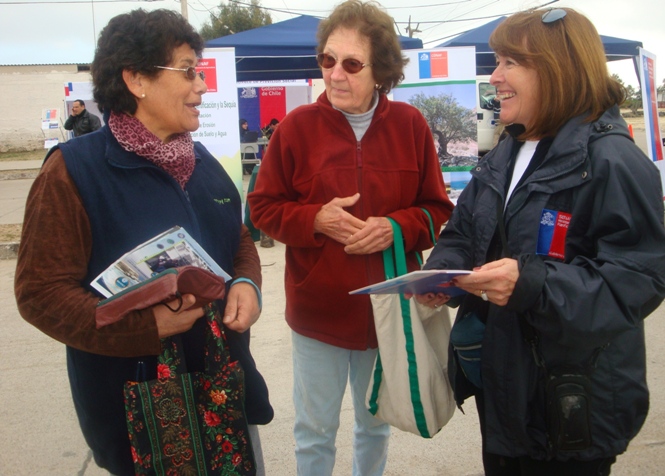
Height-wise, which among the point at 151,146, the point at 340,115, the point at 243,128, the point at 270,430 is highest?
the point at 243,128

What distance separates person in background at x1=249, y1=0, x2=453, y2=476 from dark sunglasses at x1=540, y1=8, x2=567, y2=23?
75 centimetres

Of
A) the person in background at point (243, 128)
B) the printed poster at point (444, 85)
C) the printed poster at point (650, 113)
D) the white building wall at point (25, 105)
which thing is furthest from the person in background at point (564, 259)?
the white building wall at point (25, 105)

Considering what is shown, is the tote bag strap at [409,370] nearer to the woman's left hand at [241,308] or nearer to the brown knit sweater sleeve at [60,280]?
the woman's left hand at [241,308]

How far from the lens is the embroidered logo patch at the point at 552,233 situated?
5.14 feet

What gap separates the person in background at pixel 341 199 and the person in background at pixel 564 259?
1.63ft

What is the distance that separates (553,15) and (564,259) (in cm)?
67

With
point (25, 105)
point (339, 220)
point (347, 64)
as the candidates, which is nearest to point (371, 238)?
point (339, 220)

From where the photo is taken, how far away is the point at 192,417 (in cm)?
157

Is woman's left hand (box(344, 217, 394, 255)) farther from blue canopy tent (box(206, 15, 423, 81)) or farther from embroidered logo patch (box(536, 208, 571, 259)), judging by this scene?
blue canopy tent (box(206, 15, 423, 81))

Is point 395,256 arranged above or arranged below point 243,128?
below

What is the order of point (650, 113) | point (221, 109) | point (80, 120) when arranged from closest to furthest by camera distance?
point (221, 109), point (650, 113), point (80, 120)

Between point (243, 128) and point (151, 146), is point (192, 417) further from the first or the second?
point (243, 128)

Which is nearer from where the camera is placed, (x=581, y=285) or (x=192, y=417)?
(x=581, y=285)

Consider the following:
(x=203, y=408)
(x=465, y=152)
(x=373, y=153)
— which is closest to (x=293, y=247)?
(x=373, y=153)
